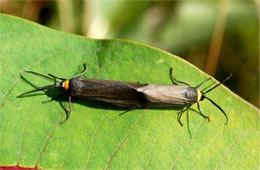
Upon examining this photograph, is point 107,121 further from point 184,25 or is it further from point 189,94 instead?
point 184,25

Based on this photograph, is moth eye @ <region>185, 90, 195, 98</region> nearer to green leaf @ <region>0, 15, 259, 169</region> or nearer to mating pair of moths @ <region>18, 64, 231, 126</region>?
mating pair of moths @ <region>18, 64, 231, 126</region>

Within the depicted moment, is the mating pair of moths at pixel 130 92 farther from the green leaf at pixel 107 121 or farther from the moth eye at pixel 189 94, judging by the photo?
the green leaf at pixel 107 121

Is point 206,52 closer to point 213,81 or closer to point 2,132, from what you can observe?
point 213,81

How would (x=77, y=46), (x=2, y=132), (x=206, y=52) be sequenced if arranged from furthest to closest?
1. (x=206, y=52)
2. (x=77, y=46)
3. (x=2, y=132)

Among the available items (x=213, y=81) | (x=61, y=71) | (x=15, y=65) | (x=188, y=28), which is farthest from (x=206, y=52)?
(x=15, y=65)

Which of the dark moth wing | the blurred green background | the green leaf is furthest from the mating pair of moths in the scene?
the blurred green background

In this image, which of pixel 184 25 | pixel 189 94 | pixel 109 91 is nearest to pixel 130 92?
pixel 109 91
